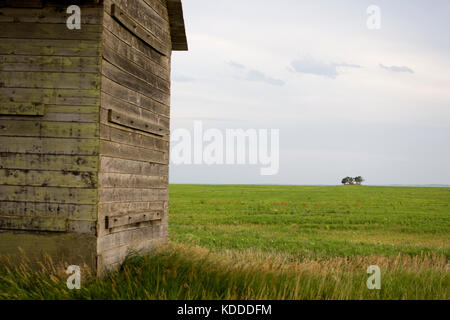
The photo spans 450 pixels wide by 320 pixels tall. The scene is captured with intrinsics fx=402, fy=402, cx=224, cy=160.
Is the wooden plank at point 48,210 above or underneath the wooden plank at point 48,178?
underneath

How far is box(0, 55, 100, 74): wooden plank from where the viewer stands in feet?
23.6

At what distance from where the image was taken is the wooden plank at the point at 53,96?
23.4ft

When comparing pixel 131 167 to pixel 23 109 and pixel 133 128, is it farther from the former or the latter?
pixel 23 109

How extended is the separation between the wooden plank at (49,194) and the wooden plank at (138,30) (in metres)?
3.36

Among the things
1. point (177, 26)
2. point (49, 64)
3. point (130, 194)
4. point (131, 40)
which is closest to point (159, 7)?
point (177, 26)

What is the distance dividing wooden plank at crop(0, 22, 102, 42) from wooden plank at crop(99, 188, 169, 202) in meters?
2.77

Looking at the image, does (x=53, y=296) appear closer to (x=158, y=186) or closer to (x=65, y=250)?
(x=65, y=250)

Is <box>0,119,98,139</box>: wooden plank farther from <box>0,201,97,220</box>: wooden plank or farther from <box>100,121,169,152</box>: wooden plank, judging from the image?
<box>0,201,97,220</box>: wooden plank

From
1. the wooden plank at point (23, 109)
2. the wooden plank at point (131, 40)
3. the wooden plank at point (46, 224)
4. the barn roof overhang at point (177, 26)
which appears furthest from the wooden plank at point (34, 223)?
the barn roof overhang at point (177, 26)

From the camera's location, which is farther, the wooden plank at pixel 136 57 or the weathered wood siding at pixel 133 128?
the wooden plank at pixel 136 57

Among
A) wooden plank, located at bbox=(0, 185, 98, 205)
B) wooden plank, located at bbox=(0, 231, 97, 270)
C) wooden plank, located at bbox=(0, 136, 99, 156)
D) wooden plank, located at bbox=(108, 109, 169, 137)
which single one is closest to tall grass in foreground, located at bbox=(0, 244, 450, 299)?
wooden plank, located at bbox=(0, 231, 97, 270)

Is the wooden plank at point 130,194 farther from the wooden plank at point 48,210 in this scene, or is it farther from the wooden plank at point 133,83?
the wooden plank at point 133,83

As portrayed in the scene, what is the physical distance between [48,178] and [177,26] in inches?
204

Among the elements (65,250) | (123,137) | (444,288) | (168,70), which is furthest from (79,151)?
(444,288)
